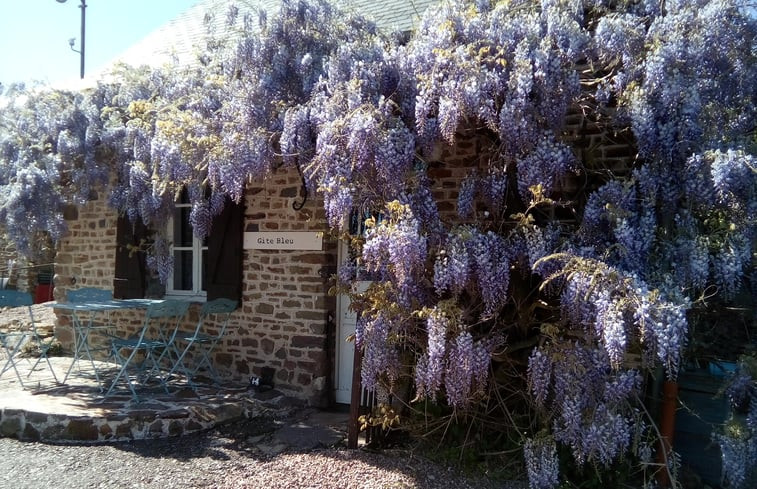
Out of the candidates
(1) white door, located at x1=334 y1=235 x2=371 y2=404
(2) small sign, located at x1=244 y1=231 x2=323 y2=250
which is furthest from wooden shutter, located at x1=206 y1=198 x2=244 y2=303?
(1) white door, located at x1=334 y1=235 x2=371 y2=404

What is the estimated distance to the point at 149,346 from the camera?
4949 millimetres

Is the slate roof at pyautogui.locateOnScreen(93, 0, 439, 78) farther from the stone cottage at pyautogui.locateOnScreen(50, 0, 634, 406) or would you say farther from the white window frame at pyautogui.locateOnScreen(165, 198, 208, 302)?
the white window frame at pyautogui.locateOnScreen(165, 198, 208, 302)

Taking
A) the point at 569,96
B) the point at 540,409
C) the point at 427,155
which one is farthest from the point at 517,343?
the point at 569,96

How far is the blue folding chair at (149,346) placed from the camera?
15.6 ft

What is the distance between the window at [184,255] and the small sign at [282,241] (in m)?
0.83

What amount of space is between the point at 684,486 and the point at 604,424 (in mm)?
1107

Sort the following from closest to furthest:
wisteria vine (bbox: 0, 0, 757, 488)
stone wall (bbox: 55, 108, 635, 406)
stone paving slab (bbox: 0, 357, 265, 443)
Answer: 1. wisteria vine (bbox: 0, 0, 757, 488)
2. stone paving slab (bbox: 0, 357, 265, 443)
3. stone wall (bbox: 55, 108, 635, 406)

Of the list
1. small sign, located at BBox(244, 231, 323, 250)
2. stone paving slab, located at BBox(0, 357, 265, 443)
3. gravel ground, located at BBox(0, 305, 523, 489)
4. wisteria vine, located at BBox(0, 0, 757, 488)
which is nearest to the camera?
wisteria vine, located at BBox(0, 0, 757, 488)

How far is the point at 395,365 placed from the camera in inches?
141

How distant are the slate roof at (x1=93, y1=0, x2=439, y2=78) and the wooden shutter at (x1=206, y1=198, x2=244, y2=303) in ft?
5.60

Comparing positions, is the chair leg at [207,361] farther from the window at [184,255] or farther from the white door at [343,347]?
the white door at [343,347]

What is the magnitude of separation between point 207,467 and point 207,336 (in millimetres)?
1808

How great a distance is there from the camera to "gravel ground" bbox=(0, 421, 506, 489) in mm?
3625

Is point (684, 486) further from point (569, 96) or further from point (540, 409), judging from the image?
point (569, 96)
